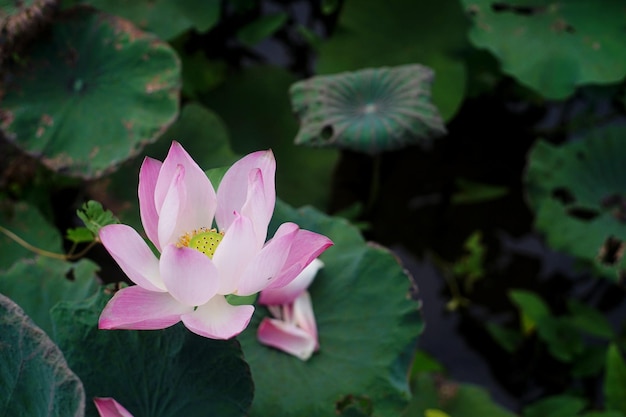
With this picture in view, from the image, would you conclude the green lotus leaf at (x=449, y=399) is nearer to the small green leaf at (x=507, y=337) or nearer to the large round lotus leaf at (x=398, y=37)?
the small green leaf at (x=507, y=337)

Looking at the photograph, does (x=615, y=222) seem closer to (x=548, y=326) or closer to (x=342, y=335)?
(x=548, y=326)

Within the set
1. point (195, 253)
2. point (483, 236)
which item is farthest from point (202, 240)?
point (483, 236)

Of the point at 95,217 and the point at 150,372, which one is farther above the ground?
the point at 95,217

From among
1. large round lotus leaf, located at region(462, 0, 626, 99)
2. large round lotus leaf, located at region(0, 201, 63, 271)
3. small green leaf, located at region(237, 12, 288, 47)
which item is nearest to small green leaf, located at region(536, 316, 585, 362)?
large round lotus leaf, located at region(462, 0, 626, 99)

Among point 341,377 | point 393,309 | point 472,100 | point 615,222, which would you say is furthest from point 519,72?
point 341,377

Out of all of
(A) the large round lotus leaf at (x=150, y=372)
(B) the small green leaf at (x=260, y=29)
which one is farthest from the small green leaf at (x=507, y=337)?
(A) the large round lotus leaf at (x=150, y=372)

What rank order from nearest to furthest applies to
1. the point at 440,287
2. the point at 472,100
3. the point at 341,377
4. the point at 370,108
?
the point at 341,377, the point at 370,108, the point at 440,287, the point at 472,100

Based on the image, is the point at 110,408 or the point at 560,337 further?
the point at 560,337

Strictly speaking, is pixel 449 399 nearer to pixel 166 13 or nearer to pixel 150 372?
pixel 150 372
